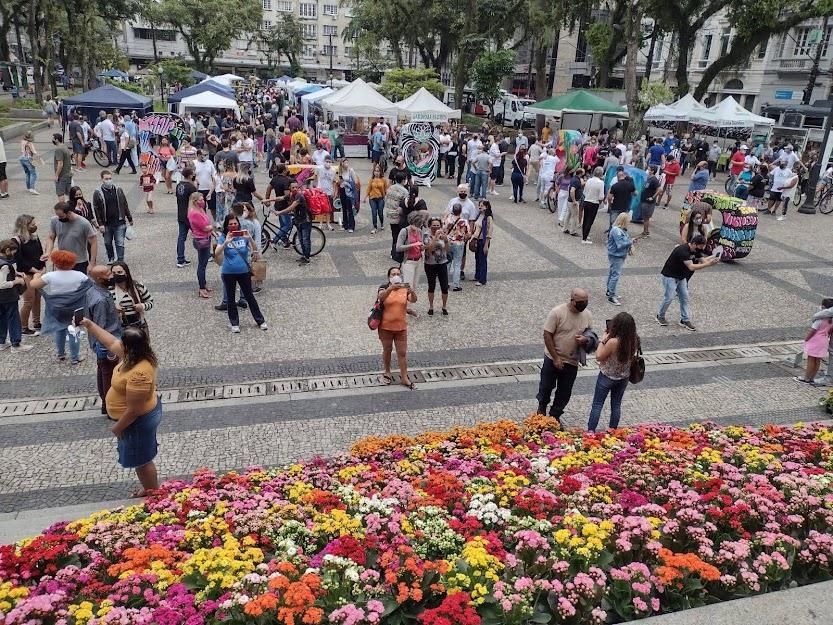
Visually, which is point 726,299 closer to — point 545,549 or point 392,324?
point 392,324

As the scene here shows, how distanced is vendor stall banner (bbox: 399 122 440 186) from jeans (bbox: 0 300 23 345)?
14069 millimetres

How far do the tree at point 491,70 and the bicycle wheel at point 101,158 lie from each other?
24793mm

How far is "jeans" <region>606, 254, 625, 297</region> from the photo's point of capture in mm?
10375

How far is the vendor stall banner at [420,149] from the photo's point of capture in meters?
20.4

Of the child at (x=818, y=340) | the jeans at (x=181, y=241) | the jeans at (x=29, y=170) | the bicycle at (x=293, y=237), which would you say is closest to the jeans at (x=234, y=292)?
the jeans at (x=181, y=241)

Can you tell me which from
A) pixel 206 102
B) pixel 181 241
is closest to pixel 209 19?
pixel 206 102

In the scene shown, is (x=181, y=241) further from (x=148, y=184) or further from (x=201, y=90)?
(x=201, y=90)

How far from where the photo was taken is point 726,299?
11352mm

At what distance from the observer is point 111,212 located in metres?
10.3

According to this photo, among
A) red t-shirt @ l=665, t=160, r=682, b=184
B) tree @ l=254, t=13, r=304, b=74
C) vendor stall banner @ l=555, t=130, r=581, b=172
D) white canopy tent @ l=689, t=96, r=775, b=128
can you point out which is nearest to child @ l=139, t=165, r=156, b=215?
vendor stall banner @ l=555, t=130, r=581, b=172

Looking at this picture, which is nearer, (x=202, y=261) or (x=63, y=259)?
(x=63, y=259)

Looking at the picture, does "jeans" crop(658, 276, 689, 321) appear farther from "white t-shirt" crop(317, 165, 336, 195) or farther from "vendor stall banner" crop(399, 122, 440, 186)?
"vendor stall banner" crop(399, 122, 440, 186)

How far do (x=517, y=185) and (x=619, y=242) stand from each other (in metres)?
8.67

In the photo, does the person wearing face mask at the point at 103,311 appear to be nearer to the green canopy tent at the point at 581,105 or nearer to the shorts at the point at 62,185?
the shorts at the point at 62,185
